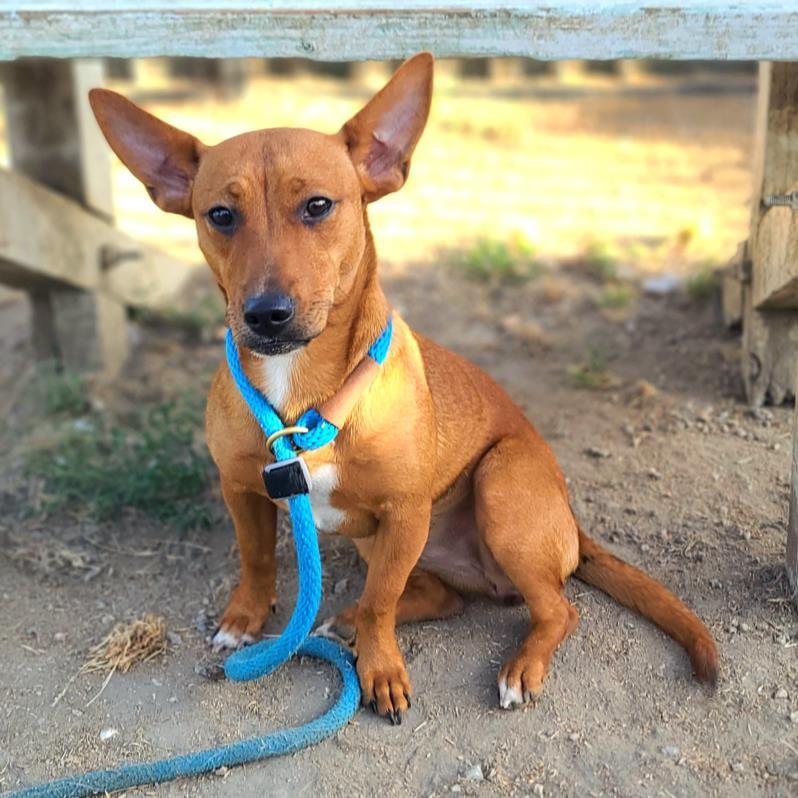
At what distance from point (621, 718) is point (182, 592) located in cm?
161

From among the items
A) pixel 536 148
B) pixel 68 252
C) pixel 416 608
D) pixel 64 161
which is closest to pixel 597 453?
pixel 416 608

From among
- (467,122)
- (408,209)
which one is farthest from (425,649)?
(467,122)

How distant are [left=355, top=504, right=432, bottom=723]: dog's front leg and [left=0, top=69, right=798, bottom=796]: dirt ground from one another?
7 centimetres

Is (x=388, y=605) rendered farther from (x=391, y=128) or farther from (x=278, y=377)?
(x=391, y=128)

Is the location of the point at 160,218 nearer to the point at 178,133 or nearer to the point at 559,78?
the point at 178,133

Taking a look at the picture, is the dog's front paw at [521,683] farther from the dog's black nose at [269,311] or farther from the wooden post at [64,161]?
the wooden post at [64,161]

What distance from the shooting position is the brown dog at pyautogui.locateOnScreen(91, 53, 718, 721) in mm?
2748

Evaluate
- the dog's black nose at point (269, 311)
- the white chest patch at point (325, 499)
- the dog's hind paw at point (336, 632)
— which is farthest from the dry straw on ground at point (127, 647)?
the dog's black nose at point (269, 311)

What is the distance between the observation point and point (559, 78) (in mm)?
11172

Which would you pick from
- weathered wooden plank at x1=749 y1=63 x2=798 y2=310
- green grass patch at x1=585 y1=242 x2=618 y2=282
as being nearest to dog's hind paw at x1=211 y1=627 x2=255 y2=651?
weathered wooden plank at x1=749 y1=63 x2=798 y2=310

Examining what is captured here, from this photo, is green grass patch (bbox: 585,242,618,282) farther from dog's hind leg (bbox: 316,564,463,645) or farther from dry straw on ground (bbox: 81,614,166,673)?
dry straw on ground (bbox: 81,614,166,673)

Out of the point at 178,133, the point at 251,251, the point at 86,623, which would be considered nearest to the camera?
the point at 251,251

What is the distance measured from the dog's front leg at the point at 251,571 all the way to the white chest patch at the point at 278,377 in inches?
16.3

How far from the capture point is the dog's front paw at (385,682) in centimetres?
302
